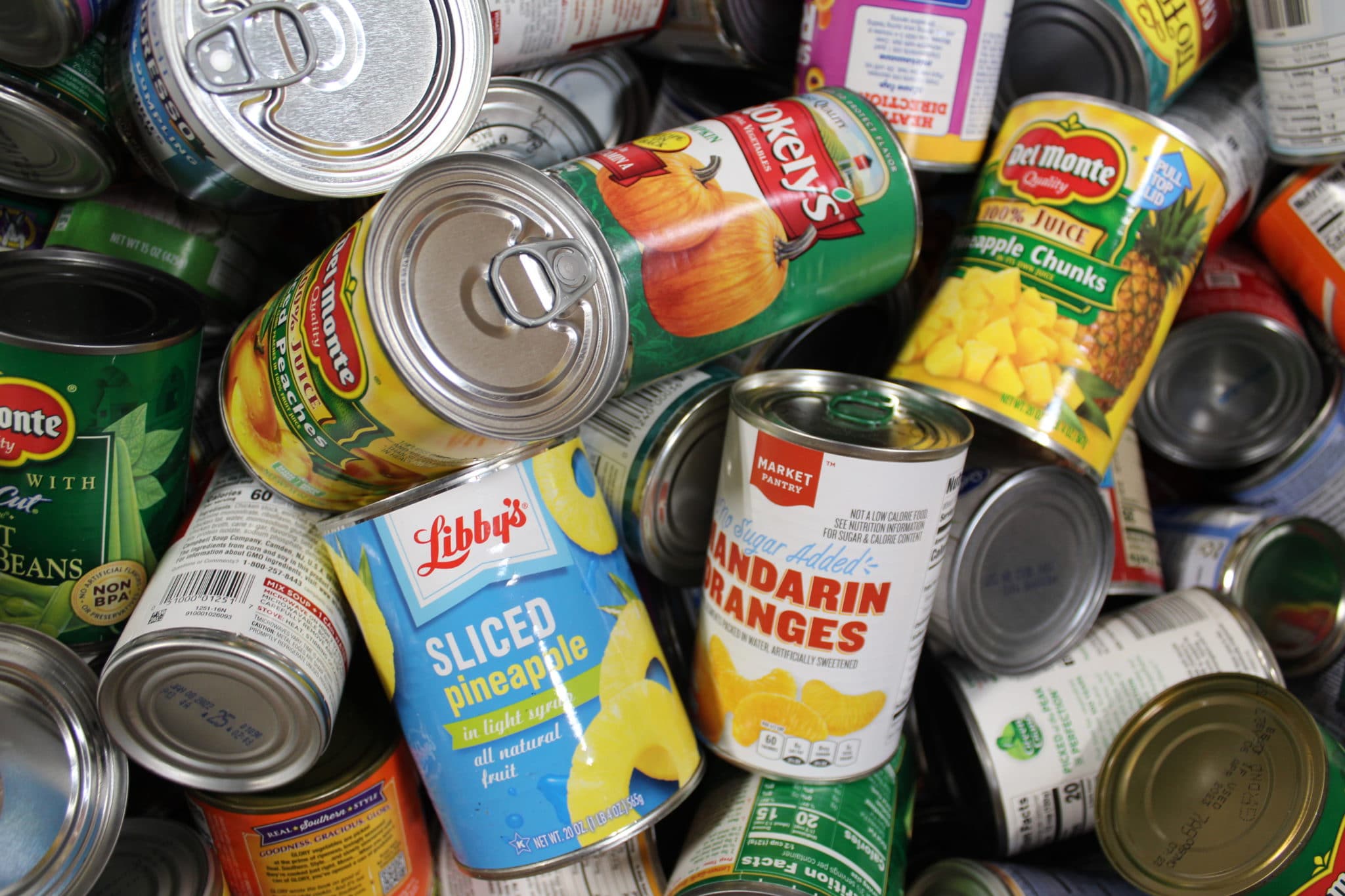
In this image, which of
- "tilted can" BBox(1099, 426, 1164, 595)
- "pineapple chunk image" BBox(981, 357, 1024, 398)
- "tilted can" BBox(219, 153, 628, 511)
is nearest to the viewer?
"tilted can" BBox(219, 153, 628, 511)

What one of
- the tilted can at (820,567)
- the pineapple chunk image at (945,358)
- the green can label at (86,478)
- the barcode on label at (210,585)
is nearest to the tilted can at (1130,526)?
the pineapple chunk image at (945,358)

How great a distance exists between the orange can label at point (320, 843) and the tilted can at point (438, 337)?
0.39 m

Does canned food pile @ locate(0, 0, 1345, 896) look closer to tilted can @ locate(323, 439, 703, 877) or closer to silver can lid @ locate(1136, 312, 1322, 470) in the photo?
tilted can @ locate(323, 439, 703, 877)

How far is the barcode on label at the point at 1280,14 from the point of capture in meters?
1.49

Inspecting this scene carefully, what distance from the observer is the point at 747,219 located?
4.17 ft

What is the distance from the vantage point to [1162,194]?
1.39m

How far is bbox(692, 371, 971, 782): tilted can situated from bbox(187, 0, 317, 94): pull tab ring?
25.7 inches

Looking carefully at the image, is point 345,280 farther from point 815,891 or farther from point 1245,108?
point 1245,108

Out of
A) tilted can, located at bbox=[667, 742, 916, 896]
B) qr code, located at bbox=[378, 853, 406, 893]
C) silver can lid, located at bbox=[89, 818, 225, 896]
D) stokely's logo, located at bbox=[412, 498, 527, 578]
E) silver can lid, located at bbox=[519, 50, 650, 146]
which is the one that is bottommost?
qr code, located at bbox=[378, 853, 406, 893]

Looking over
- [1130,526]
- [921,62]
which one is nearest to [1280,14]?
[921,62]

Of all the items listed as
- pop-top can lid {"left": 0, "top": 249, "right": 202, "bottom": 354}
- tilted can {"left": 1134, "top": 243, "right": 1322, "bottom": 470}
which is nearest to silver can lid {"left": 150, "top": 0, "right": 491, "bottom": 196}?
pop-top can lid {"left": 0, "top": 249, "right": 202, "bottom": 354}

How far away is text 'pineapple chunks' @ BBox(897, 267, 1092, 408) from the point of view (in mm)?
1372

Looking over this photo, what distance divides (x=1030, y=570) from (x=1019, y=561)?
0.09 feet

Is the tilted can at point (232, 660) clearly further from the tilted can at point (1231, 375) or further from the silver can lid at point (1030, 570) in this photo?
the tilted can at point (1231, 375)
